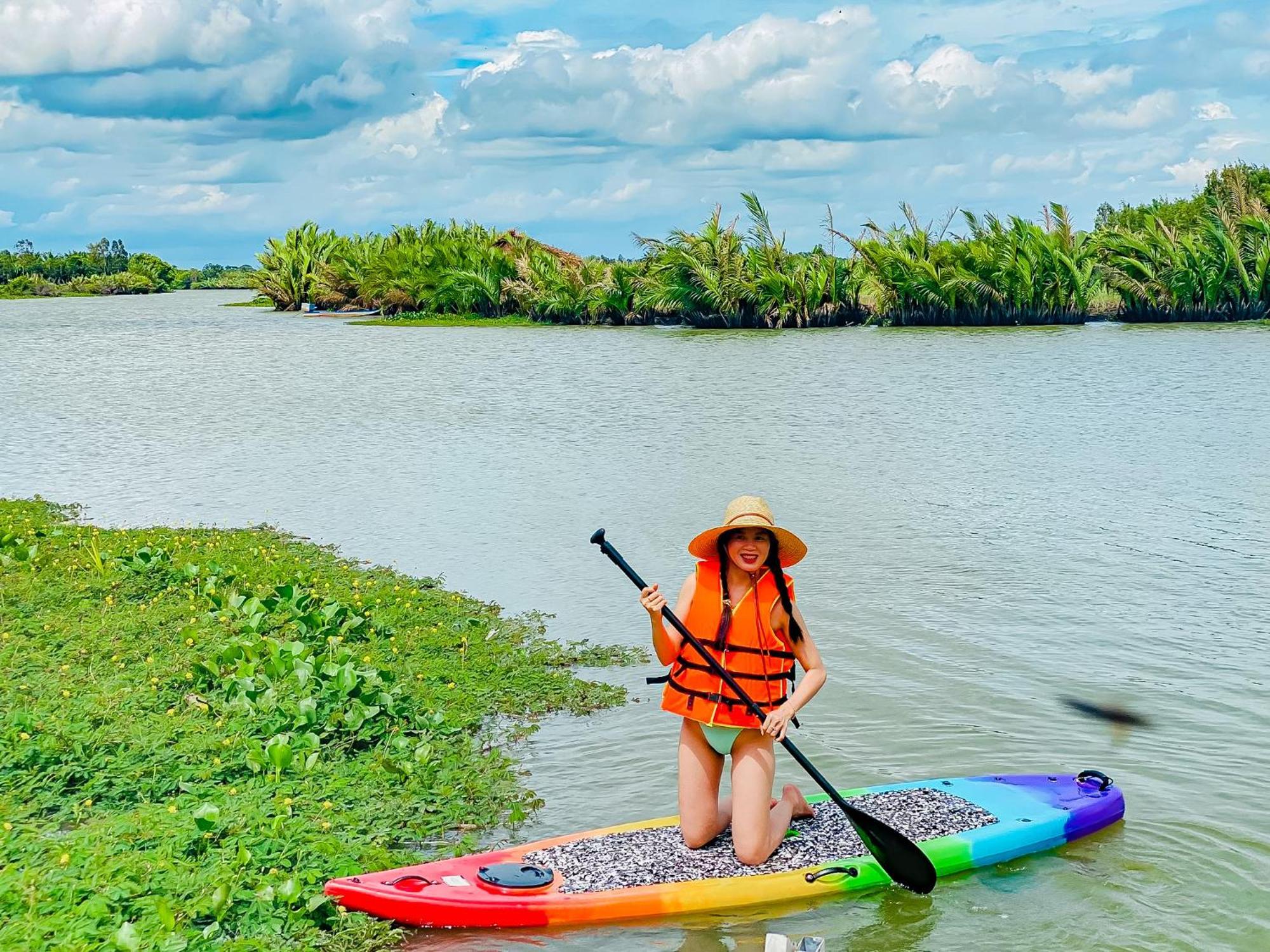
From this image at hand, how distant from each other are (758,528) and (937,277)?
35520mm

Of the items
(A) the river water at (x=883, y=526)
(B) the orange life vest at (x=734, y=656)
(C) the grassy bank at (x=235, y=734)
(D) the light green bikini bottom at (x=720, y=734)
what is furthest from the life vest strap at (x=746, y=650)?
(C) the grassy bank at (x=235, y=734)

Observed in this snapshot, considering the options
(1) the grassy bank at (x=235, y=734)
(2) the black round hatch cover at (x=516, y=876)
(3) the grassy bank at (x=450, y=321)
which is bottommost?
(2) the black round hatch cover at (x=516, y=876)

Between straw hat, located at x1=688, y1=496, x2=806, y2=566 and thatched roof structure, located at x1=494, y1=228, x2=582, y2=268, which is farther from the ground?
thatched roof structure, located at x1=494, y1=228, x2=582, y2=268

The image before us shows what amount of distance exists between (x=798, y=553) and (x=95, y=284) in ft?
372

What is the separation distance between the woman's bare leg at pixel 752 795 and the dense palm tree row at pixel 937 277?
3434 centimetres

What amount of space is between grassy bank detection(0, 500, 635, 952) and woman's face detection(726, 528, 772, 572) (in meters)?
2.10

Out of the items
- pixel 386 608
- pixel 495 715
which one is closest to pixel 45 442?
pixel 386 608

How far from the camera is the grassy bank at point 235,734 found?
5480 mm

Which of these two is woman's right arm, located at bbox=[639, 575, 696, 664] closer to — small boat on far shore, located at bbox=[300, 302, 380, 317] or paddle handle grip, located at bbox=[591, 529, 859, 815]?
paddle handle grip, located at bbox=[591, 529, 859, 815]

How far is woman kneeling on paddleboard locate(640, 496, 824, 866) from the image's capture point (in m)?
6.17

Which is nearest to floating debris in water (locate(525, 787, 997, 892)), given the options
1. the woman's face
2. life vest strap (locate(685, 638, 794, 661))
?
life vest strap (locate(685, 638, 794, 661))

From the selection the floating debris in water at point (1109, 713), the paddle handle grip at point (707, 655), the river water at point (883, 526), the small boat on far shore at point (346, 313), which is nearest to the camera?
the paddle handle grip at point (707, 655)

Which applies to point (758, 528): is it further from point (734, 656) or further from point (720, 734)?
point (720, 734)

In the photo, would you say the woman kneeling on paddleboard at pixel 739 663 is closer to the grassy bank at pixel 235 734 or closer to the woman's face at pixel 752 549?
the woman's face at pixel 752 549
